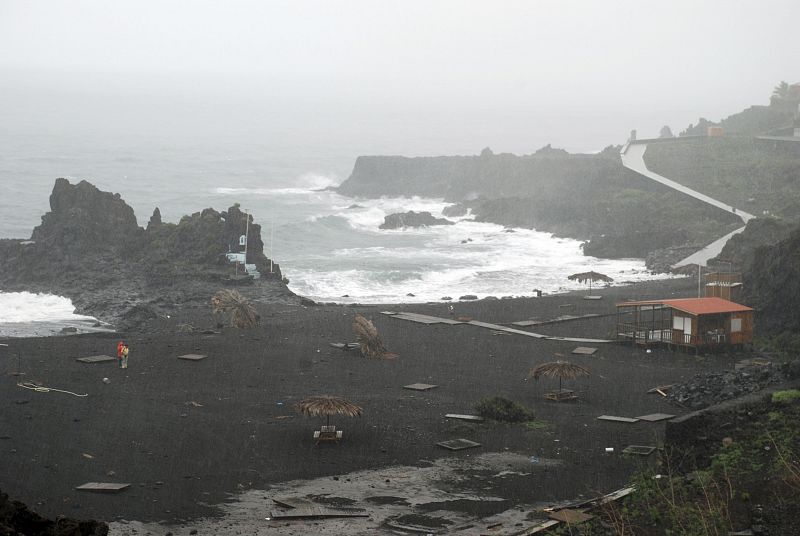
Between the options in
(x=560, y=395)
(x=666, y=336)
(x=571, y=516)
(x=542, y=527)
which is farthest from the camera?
(x=666, y=336)

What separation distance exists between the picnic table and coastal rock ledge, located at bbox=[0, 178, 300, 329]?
20.4m

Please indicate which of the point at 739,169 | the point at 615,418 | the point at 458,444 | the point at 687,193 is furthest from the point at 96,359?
the point at 739,169

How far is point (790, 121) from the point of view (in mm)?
113250

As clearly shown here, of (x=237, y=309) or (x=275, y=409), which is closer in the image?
(x=275, y=409)

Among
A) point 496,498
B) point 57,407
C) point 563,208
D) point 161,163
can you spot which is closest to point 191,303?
point 57,407

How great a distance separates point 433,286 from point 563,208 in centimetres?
2880

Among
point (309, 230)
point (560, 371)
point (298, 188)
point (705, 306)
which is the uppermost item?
point (298, 188)

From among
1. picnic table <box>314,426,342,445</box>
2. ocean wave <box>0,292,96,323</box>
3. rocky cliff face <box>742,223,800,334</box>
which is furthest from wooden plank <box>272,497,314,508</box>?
ocean wave <box>0,292,96,323</box>

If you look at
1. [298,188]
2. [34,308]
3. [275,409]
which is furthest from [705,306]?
[298,188]

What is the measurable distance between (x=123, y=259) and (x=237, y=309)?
15556 millimetres

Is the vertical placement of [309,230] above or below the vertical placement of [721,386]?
above

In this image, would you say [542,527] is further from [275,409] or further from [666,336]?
[666,336]

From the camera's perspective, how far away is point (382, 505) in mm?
20562

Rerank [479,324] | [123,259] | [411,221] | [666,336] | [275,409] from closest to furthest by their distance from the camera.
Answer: [275,409]
[666,336]
[479,324]
[123,259]
[411,221]
